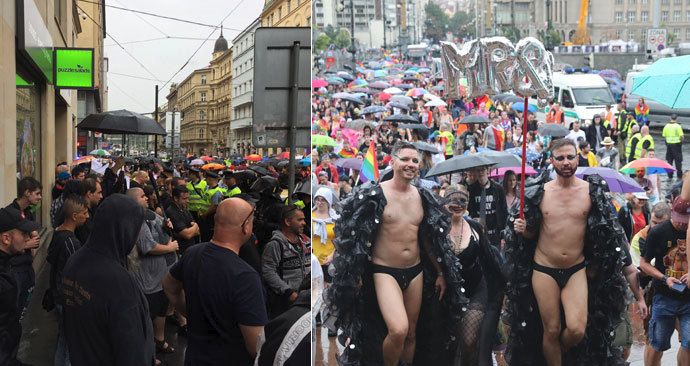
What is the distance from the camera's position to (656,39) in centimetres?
639

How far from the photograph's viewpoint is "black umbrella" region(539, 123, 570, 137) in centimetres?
581

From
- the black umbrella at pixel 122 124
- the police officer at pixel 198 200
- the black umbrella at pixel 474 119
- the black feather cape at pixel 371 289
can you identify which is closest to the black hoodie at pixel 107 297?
the black feather cape at pixel 371 289

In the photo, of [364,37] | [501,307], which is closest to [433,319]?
[501,307]

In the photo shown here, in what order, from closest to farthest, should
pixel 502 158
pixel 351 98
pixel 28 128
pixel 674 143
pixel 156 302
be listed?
pixel 502 158 < pixel 674 143 < pixel 156 302 < pixel 351 98 < pixel 28 128

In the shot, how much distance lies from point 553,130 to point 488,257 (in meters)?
1.08

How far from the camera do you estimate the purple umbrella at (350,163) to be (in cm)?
538

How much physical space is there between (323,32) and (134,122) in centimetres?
730

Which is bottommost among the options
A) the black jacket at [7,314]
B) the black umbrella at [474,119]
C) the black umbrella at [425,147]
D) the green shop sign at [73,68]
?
the black jacket at [7,314]

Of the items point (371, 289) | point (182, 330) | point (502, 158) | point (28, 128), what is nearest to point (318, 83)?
point (502, 158)

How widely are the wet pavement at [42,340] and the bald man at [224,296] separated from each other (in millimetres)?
3501

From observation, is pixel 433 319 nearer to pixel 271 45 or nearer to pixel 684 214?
pixel 684 214

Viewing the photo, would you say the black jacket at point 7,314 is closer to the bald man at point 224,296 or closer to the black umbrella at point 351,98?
the bald man at point 224,296

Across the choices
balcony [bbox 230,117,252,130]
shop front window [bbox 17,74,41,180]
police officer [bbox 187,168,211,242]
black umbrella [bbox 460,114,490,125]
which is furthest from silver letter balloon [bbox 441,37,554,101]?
balcony [bbox 230,117,252,130]

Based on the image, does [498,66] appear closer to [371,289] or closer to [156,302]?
[371,289]
